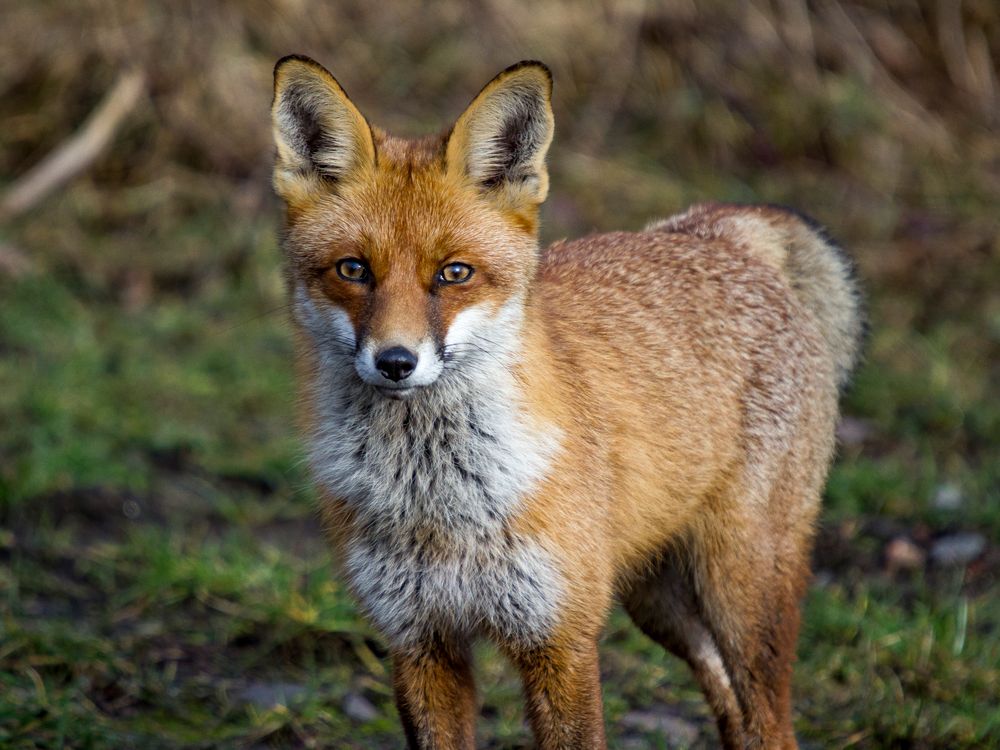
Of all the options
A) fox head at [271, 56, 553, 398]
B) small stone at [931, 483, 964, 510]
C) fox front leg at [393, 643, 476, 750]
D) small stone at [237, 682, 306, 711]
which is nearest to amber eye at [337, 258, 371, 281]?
fox head at [271, 56, 553, 398]

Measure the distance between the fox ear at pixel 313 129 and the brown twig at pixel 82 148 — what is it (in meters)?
5.48

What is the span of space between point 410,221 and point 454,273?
6.9 inches

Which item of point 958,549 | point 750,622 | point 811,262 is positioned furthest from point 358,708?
point 958,549

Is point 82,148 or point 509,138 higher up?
point 509,138

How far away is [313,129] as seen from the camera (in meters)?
3.52

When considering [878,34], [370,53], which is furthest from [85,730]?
[878,34]

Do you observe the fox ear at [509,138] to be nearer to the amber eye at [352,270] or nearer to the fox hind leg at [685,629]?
the amber eye at [352,270]

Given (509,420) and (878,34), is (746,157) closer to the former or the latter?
(878,34)

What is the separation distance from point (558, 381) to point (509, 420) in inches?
8.9

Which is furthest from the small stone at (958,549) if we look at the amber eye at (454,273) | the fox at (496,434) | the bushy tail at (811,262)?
the amber eye at (454,273)

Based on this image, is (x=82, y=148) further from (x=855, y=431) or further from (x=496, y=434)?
(x=496, y=434)

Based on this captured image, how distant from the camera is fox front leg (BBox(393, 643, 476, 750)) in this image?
3.50 m

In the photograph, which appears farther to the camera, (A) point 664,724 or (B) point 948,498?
(B) point 948,498

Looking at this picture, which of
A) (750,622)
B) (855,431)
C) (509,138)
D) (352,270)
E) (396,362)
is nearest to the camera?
(396,362)
